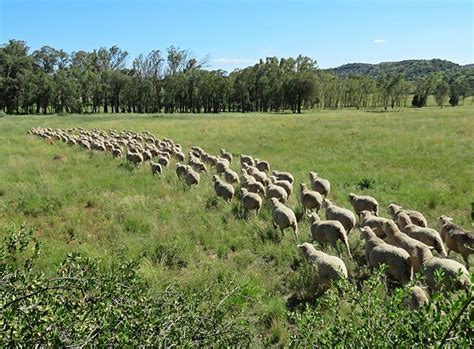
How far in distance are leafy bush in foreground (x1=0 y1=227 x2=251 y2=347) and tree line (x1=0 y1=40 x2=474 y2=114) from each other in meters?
80.4

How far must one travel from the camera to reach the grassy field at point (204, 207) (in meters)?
7.67

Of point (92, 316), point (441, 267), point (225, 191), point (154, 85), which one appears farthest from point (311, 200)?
point (154, 85)

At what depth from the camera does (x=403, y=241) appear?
763 centimetres

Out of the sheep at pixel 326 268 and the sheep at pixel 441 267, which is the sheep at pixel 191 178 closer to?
the sheep at pixel 326 268

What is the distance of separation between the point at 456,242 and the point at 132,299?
7.11m

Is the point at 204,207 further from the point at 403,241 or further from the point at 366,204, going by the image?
the point at 403,241

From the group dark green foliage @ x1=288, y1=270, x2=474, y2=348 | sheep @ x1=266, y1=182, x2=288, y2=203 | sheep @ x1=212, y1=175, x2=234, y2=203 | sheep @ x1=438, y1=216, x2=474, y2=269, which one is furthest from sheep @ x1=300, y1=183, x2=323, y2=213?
dark green foliage @ x1=288, y1=270, x2=474, y2=348

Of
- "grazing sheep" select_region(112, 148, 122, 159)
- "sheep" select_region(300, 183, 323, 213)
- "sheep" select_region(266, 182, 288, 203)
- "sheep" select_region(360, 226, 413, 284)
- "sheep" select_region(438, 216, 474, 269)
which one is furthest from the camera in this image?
"grazing sheep" select_region(112, 148, 122, 159)

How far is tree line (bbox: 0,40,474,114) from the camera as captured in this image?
78.2 meters

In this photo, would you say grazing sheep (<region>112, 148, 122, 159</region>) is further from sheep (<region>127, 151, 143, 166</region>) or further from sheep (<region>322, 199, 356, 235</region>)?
sheep (<region>322, 199, 356, 235</region>)

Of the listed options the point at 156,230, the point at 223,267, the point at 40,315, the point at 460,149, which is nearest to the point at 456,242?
the point at 223,267

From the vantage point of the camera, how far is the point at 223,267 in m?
7.91

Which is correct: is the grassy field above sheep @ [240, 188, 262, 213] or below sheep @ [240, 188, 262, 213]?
below

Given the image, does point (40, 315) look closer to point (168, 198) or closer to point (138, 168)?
point (168, 198)
